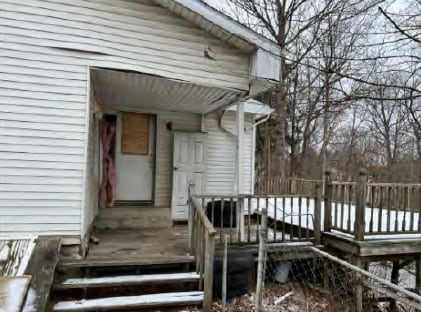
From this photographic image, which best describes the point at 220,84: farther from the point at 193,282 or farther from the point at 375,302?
the point at 375,302

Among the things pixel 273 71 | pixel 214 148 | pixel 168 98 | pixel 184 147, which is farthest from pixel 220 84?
pixel 214 148

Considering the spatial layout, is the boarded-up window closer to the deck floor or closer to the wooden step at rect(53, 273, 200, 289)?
the deck floor

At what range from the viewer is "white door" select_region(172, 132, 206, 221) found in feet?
26.0

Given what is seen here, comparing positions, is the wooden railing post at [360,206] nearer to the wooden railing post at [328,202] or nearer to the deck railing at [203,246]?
the wooden railing post at [328,202]

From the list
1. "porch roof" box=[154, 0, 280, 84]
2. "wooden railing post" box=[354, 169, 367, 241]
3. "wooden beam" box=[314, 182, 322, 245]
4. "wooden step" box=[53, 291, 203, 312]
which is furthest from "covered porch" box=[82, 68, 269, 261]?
"wooden railing post" box=[354, 169, 367, 241]

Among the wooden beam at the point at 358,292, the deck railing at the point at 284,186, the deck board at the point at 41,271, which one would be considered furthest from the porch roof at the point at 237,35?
the deck railing at the point at 284,186

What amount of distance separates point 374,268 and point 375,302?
4.49 meters

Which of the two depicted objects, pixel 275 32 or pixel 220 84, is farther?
pixel 275 32

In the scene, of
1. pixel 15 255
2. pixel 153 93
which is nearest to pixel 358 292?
pixel 153 93

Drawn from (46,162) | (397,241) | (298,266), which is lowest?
(298,266)

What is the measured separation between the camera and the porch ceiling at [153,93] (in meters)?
5.48

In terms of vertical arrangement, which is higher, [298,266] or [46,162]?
[46,162]

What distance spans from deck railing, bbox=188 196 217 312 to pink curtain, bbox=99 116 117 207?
277 centimetres

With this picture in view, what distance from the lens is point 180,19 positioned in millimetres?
5367
